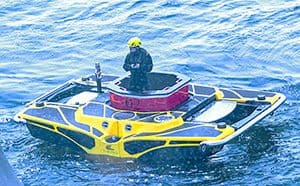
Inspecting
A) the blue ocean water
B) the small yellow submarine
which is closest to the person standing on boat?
the small yellow submarine

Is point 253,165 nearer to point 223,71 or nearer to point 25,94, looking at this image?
point 223,71

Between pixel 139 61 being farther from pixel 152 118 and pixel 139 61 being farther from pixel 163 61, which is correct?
pixel 163 61

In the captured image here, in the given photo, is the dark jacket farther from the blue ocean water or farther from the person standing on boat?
the blue ocean water

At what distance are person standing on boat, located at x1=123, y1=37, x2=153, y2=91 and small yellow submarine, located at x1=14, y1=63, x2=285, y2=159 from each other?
0.24 metres

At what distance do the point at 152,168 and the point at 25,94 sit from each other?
6782 millimetres

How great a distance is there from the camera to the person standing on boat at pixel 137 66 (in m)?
12.2

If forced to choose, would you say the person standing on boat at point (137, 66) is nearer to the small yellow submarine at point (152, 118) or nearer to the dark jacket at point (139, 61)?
the dark jacket at point (139, 61)

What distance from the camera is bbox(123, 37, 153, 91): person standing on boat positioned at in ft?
40.2

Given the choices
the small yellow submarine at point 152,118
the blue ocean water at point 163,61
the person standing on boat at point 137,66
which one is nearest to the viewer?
the small yellow submarine at point 152,118

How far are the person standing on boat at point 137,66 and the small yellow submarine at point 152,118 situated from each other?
24cm

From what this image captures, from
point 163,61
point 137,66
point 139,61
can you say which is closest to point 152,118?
point 137,66

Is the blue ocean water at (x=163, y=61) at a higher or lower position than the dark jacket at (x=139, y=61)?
lower

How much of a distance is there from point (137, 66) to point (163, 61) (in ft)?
22.8

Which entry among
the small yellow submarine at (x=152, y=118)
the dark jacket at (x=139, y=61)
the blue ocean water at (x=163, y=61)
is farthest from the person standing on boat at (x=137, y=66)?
the blue ocean water at (x=163, y=61)
